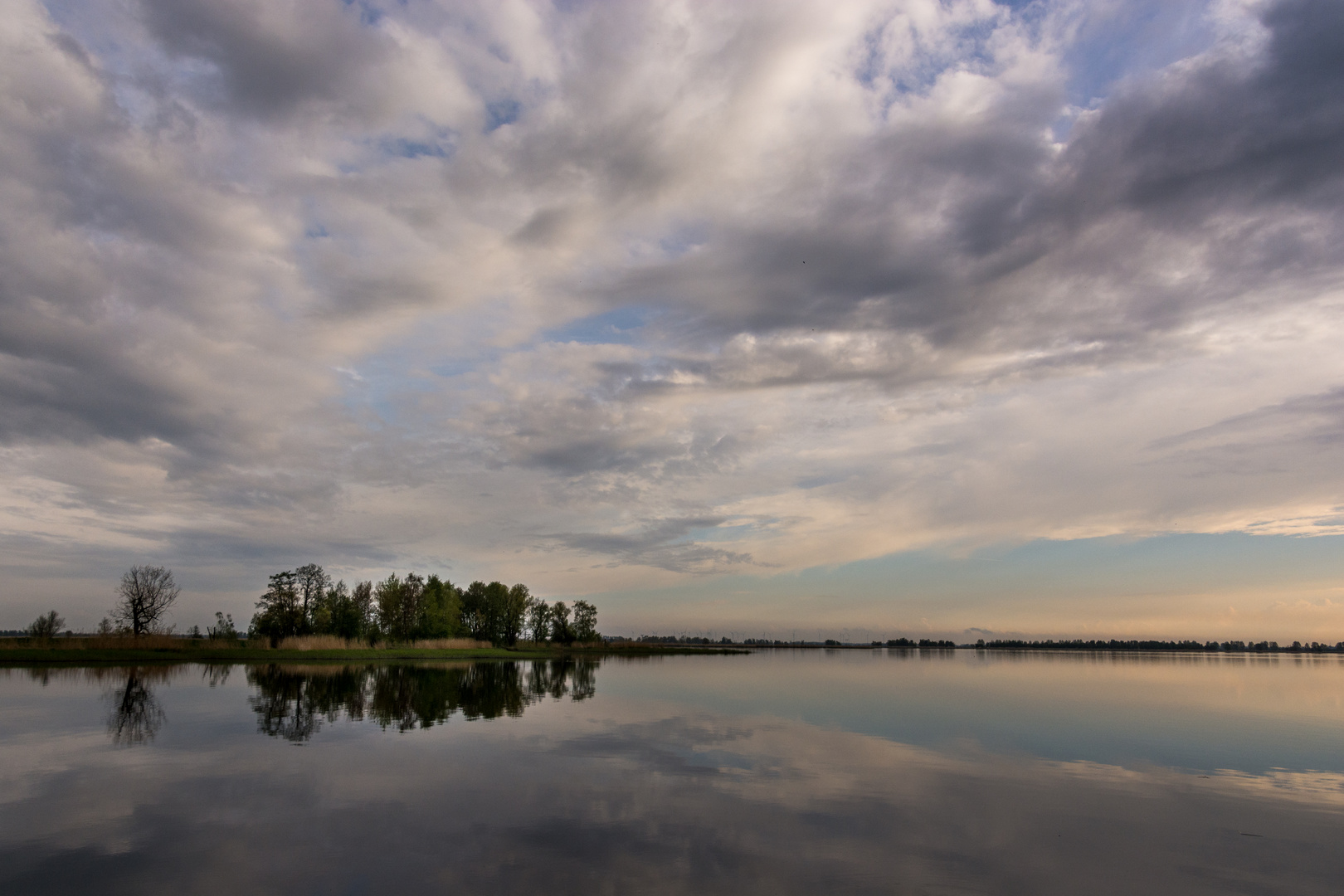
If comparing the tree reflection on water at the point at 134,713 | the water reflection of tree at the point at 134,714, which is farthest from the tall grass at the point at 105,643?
the water reflection of tree at the point at 134,714

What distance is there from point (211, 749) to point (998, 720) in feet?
123

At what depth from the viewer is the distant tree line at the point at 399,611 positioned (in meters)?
88.1

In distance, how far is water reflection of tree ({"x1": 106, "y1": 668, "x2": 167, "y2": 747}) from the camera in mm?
24638

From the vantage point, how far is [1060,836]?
54.3ft

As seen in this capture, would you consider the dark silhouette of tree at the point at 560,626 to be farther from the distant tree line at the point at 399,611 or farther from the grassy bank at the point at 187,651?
the grassy bank at the point at 187,651

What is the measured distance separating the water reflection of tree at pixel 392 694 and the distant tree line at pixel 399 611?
27415 millimetres

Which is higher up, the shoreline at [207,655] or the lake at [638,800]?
the lake at [638,800]

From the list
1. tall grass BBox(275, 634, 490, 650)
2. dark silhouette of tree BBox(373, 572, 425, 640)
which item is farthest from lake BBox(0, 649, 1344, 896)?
dark silhouette of tree BBox(373, 572, 425, 640)

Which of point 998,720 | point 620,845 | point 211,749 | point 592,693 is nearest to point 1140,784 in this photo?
point 998,720

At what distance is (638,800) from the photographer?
1820cm

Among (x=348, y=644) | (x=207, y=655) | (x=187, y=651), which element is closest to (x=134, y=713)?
(x=207, y=655)

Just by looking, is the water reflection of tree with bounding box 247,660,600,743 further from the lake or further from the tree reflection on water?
the tree reflection on water

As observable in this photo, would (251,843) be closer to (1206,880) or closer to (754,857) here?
(754,857)

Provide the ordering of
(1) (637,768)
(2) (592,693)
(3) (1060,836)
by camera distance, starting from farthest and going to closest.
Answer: (2) (592,693)
(1) (637,768)
(3) (1060,836)
